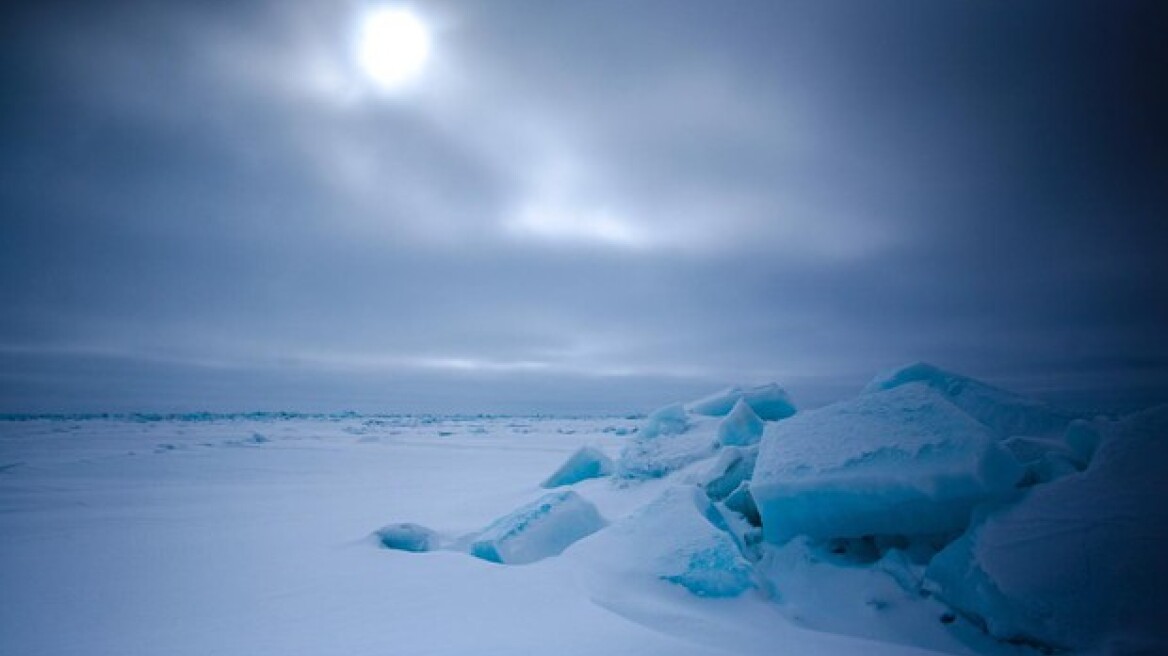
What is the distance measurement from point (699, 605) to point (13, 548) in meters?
5.22

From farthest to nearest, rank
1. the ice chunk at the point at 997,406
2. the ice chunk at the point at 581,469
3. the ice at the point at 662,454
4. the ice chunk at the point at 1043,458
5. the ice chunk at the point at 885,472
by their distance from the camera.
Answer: the ice chunk at the point at 581,469
the ice at the point at 662,454
the ice chunk at the point at 997,406
the ice chunk at the point at 1043,458
the ice chunk at the point at 885,472

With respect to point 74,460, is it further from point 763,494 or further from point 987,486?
point 987,486

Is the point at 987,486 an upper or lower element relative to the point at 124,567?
upper

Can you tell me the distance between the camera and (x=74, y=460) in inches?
377

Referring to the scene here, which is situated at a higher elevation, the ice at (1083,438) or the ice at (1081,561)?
the ice at (1083,438)

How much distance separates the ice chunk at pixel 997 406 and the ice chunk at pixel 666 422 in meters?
3.80

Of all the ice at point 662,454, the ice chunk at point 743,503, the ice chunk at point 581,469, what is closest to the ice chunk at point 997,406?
the ice chunk at point 743,503

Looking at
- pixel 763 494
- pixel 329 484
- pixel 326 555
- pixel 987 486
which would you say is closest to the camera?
pixel 987 486

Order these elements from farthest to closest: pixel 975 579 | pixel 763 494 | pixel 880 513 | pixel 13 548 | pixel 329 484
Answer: pixel 329 484, pixel 13 548, pixel 763 494, pixel 880 513, pixel 975 579

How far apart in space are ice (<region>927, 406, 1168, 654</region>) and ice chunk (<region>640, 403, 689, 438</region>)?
529 cm

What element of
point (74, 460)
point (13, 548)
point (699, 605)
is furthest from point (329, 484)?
point (699, 605)

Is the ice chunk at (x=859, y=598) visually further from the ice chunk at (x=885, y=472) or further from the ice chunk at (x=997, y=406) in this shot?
the ice chunk at (x=997, y=406)

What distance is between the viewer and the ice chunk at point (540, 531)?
11.0ft

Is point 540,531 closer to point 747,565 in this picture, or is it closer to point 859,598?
point 747,565
